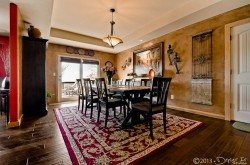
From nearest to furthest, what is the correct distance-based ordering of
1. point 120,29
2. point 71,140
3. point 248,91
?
1. point 71,140
2. point 248,91
3. point 120,29

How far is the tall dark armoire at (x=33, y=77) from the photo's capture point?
2842mm

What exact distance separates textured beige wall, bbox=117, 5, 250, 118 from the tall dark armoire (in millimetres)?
3713

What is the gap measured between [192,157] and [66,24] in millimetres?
4602

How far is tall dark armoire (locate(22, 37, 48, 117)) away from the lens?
2.84 m

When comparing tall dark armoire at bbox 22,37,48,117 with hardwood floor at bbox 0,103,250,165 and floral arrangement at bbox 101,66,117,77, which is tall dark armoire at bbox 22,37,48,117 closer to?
hardwood floor at bbox 0,103,250,165

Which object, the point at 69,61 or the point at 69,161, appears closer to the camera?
the point at 69,161

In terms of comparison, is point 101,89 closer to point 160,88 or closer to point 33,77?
point 160,88

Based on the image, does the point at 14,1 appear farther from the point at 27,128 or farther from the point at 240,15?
the point at 240,15

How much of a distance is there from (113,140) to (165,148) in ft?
2.43

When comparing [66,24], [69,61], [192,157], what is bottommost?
[192,157]

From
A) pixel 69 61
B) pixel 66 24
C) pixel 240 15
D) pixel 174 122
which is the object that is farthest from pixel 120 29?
pixel 174 122

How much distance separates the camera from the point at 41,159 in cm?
133

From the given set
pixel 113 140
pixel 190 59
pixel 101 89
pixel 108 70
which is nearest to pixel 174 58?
pixel 190 59

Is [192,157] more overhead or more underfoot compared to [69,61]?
more underfoot
